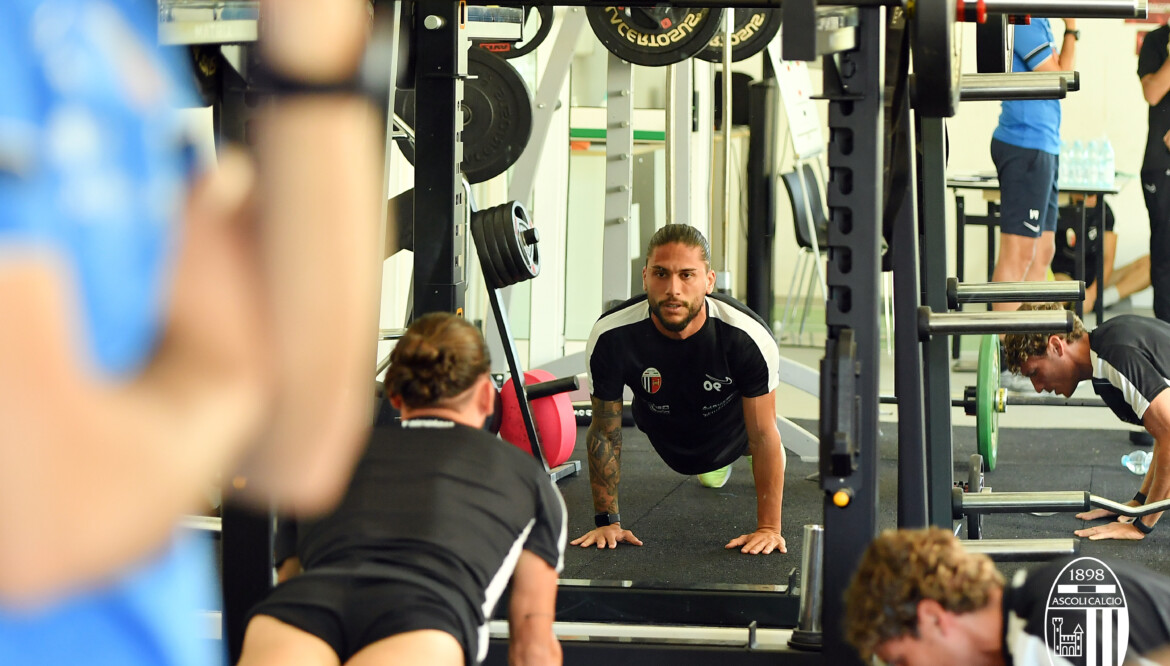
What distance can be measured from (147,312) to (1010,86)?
2.19 m

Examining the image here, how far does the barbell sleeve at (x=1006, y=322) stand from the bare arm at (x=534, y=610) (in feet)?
2.95

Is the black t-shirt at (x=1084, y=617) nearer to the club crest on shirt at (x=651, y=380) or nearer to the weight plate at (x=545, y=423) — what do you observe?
the club crest on shirt at (x=651, y=380)

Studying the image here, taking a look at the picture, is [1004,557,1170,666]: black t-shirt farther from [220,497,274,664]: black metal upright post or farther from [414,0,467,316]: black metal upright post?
[414,0,467,316]: black metal upright post

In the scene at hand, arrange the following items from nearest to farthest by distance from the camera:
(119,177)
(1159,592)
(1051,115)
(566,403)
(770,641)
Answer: (119,177) < (1159,592) < (770,641) < (566,403) < (1051,115)

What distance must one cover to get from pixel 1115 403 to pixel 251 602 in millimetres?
2595

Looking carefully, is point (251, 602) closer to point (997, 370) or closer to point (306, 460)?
point (306, 460)

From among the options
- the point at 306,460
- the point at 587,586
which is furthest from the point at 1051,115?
the point at 306,460

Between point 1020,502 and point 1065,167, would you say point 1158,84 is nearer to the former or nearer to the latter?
point 1065,167

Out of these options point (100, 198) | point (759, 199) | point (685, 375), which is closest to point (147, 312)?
point (100, 198)

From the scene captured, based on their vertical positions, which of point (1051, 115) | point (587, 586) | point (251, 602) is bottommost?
point (587, 586)

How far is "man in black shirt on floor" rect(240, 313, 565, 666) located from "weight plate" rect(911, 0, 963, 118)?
86 centimetres

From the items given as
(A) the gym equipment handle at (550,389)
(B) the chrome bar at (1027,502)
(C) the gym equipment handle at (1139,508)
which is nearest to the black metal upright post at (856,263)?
(B) the chrome bar at (1027,502)

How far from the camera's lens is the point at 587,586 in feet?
9.86

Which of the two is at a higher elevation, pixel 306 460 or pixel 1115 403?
pixel 306 460
